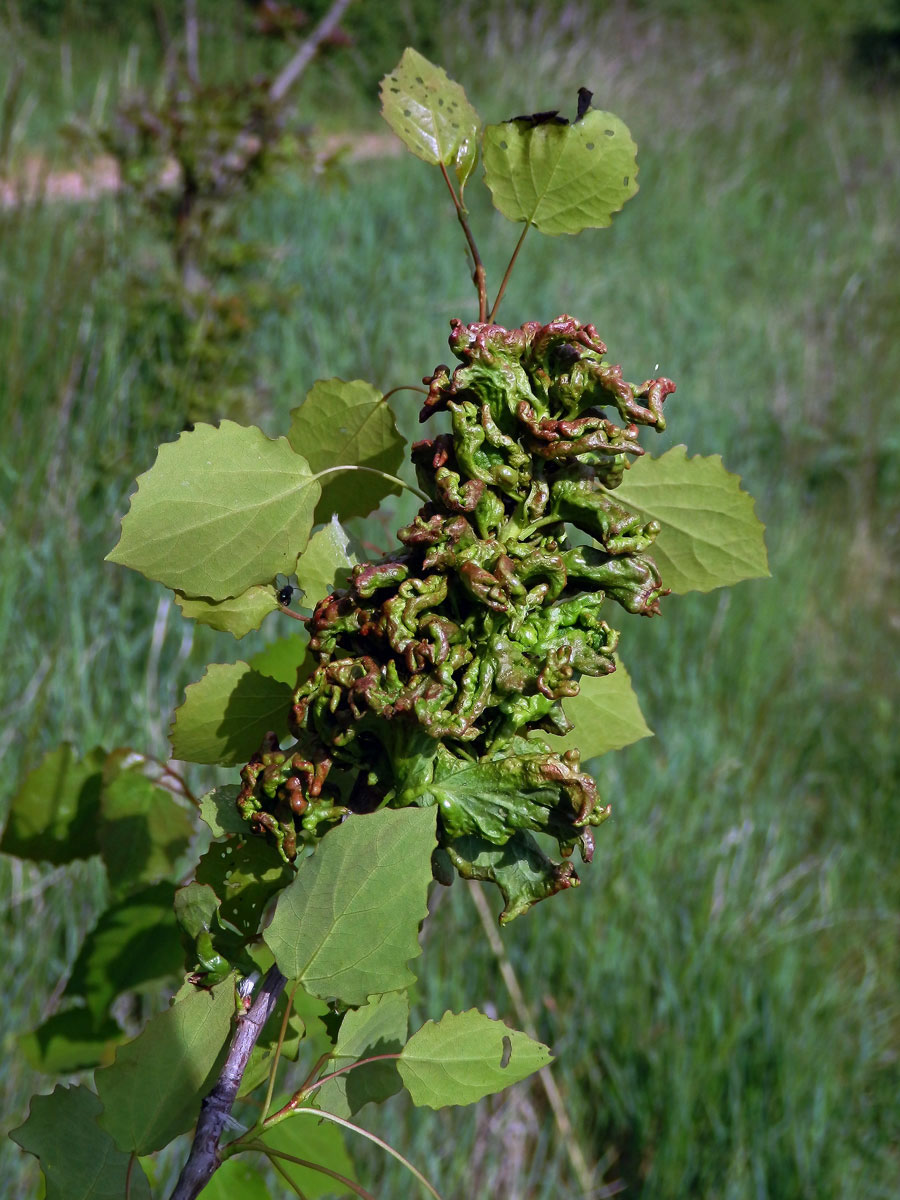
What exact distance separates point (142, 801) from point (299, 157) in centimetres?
196

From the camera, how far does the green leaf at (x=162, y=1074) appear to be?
360 mm

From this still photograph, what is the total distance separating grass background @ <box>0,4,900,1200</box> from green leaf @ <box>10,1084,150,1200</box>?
764 mm

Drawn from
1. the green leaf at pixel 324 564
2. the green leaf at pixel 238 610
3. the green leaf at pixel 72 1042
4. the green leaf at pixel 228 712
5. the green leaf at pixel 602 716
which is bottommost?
the green leaf at pixel 72 1042

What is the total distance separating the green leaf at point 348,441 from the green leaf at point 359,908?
160 millimetres

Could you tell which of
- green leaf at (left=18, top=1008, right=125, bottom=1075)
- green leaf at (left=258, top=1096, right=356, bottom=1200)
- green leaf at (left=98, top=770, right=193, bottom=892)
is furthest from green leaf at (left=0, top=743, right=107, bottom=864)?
green leaf at (left=258, top=1096, right=356, bottom=1200)

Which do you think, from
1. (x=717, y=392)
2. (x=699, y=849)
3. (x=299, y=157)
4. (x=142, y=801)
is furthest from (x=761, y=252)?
(x=142, y=801)

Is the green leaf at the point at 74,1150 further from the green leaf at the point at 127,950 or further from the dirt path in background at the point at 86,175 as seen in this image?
the dirt path in background at the point at 86,175

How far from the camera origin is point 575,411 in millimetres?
371

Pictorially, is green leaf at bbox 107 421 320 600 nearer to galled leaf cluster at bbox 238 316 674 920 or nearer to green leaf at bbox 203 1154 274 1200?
galled leaf cluster at bbox 238 316 674 920

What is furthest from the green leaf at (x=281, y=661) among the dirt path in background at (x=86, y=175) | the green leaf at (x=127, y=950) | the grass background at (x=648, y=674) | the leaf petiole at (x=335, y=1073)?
the dirt path in background at (x=86, y=175)

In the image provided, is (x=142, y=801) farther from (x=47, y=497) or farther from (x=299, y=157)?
(x=299, y=157)

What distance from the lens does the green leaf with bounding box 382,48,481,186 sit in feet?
1.40

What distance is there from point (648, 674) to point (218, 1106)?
177cm

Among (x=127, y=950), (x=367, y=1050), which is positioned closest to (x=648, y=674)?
(x=127, y=950)
